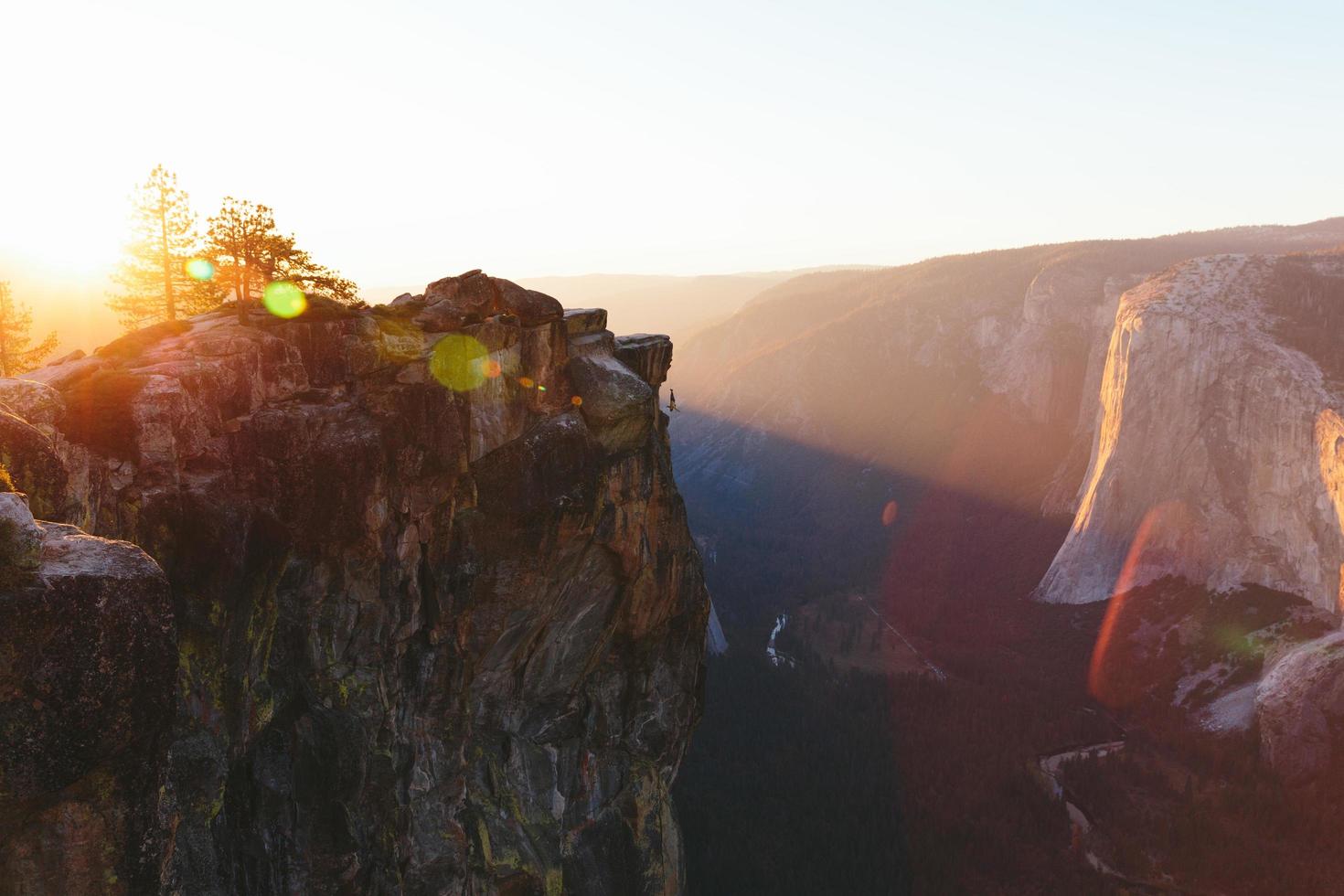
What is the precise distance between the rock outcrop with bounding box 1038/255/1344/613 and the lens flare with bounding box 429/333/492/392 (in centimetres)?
7259

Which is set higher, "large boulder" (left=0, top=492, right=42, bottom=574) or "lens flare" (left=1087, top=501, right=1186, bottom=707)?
"large boulder" (left=0, top=492, right=42, bottom=574)

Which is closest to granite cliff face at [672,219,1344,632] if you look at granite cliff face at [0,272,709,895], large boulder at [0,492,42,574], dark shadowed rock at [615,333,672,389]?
dark shadowed rock at [615,333,672,389]

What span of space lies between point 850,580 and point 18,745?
386 ft

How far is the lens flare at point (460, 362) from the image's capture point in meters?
28.2

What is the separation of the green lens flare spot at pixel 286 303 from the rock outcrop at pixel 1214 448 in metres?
78.5

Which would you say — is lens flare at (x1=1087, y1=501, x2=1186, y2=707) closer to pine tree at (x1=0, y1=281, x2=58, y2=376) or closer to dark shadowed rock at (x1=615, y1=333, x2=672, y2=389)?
dark shadowed rock at (x1=615, y1=333, x2=672, y2=389)

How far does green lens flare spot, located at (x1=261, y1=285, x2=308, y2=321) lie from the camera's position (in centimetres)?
2627

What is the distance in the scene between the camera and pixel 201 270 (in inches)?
1407

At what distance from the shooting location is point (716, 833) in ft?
174

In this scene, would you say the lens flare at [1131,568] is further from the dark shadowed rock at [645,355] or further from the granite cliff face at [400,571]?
the dark shadowed rock at [645,355]

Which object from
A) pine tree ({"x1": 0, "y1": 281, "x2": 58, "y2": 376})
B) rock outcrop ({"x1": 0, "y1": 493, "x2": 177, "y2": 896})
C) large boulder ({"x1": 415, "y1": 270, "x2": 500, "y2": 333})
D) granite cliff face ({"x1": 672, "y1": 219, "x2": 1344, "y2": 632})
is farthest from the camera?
granite cliff face ({"x1": 672, "y1": 219, "x2": 1344, "y2": 632})

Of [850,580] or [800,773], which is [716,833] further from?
[850,580]

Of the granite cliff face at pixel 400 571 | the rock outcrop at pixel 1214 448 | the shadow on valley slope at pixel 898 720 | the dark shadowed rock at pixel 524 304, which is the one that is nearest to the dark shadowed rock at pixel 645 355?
the granite cliff face at pixel 400 571

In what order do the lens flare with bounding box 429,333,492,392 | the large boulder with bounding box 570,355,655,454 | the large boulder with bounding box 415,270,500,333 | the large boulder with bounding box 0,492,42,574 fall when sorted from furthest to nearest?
the large boulder with bounding box 570,355,655,454
the large boulder with bounding box 415,270,500,333
the lens flare with bounding box 429,333,492,392
the large boulder with bounding box 0,492,42,574
